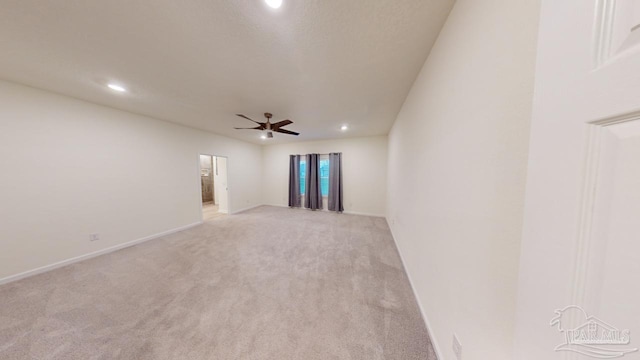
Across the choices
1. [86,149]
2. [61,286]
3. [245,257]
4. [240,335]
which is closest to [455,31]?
[240,335]

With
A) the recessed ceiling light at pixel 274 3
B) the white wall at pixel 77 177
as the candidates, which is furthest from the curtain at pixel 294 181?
the recessed ceiling light at pixel 274 3

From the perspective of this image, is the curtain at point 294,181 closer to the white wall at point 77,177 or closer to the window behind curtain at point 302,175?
the window behind curtain at point 302,175

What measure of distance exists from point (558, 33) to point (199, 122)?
4.40 metres

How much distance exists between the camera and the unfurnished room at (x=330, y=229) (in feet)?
1.17

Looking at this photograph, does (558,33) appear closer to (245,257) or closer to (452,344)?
(452,344)

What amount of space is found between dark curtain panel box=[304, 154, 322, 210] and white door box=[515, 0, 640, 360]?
16.3 feet

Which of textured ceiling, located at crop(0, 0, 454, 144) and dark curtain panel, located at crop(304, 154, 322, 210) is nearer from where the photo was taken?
textured ceiling, located at crop(0, 0, 454, 144)

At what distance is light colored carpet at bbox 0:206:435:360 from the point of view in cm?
133

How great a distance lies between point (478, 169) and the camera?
2.84ft

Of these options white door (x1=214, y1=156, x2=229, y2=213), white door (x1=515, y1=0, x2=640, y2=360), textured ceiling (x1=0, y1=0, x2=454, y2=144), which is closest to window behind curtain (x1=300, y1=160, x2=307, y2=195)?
white door (x1=214, y1=156, x2=229, y2=213)

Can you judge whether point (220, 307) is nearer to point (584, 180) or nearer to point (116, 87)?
point (584, 180)

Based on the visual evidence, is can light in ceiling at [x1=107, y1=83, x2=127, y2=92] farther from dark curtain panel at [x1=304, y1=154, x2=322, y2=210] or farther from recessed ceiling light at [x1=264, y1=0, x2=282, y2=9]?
dark curtain panel at [x1=304, y1=154, x2=322, y2=210]

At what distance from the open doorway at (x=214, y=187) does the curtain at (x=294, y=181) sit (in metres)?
1.80

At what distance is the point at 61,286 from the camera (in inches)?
79.4
